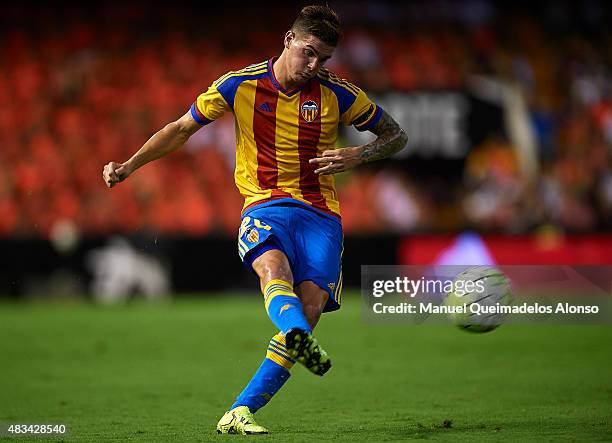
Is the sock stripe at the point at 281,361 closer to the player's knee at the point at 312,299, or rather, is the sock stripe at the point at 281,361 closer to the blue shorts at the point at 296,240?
the player's knee at the point at 312,299

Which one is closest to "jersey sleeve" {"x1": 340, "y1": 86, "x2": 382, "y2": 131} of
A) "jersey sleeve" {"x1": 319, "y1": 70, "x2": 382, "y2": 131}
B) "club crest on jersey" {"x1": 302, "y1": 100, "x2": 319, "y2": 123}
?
"jersey sleeve" {"x1": 319, "y1": 70, "x2": 382, "y2": 131}

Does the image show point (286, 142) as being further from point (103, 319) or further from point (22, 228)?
point (22, 228)

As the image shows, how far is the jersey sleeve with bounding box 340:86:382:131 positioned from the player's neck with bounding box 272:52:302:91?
36 cm

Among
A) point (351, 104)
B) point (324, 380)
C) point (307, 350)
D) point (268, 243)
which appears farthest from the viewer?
point (324, 380)

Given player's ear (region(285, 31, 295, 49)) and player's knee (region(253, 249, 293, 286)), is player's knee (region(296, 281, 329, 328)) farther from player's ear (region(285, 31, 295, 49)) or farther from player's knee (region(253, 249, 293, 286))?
player's ear (region(285, 31, 295, 49))

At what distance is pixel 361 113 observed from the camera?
6223 millimetres

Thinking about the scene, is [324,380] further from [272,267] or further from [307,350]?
[307,350]

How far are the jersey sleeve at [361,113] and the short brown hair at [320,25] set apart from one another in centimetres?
47

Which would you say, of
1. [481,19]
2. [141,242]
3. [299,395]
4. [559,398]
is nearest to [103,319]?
[141,242]

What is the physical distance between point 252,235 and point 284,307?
57cm

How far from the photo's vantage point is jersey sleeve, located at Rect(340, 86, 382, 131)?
244 inches

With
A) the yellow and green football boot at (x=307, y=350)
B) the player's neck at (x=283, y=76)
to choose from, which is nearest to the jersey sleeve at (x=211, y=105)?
the player's neck at (x=283, y=76)

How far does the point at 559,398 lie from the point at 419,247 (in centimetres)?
1064

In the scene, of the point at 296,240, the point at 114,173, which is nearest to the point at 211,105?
the point at 114,173
